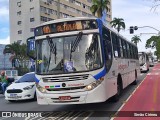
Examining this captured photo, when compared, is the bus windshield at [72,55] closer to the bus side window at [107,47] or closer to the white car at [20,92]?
the bus side window at [107,47]

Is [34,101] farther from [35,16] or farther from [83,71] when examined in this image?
[35,16]

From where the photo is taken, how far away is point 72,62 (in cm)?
1017

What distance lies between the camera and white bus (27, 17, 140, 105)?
9.97m

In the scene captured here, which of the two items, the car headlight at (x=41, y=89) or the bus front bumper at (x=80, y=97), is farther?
the car headlight at (x=41, y=89)

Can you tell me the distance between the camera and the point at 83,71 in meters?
10.0

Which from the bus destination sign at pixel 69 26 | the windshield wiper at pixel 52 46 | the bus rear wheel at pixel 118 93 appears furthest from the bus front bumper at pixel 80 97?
the bus rear wheel at pixel 118 93

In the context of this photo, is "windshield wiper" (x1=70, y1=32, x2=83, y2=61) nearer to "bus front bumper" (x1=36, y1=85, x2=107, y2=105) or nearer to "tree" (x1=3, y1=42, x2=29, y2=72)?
"bus front bumper" (x1=36, y1=85, x2=107, y2=105)

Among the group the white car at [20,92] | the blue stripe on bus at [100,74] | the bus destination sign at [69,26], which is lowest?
the white car at [20,92]

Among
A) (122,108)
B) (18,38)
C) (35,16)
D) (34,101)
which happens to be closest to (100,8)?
(35,16)

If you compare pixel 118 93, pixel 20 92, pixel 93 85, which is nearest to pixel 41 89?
pixel 93 85

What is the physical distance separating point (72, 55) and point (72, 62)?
238 mm

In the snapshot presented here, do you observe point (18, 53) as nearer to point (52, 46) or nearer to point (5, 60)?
point (5, 60)

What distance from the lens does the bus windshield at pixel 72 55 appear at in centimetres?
1015

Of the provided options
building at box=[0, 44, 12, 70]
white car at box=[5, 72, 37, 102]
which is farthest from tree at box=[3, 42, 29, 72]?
white car at box=[5, 72, 37, 102]
